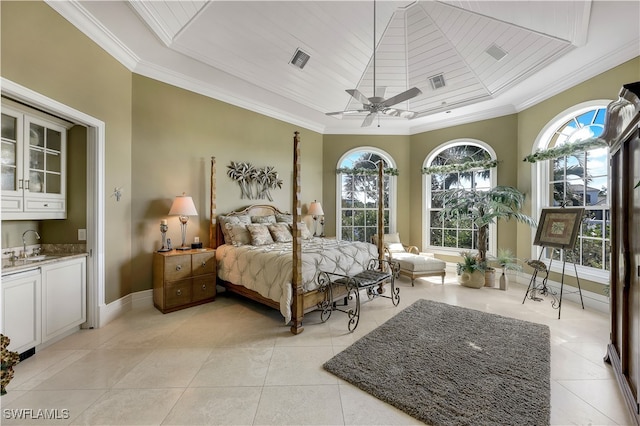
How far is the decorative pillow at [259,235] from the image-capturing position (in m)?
4.14

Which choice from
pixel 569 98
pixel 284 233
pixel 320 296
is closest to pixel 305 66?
pixel 284 233

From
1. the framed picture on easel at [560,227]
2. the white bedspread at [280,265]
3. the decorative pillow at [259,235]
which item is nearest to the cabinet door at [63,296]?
the white bedspread at [280,265]

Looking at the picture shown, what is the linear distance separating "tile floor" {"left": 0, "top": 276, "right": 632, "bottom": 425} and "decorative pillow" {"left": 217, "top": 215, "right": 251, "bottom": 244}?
50.3 inches

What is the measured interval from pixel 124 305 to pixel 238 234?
5.63 feet

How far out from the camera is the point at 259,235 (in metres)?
4.20

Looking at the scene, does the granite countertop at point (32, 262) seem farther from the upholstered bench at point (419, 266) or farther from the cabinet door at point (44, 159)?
the upholstered bench at point (419, 266)

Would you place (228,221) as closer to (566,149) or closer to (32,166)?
(32,166)

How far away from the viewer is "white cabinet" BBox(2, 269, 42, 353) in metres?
2.21

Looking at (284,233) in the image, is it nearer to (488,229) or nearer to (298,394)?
(298,394)

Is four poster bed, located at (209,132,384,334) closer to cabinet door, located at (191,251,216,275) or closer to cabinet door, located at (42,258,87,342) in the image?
cabinet door, located at (191,251,216,275)

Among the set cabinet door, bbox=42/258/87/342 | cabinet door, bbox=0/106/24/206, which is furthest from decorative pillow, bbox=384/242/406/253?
cabinet door, bbox=0/106/24/206

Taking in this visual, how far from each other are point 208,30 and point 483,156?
5.43 meters

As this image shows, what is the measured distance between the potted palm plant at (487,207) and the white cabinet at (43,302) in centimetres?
582

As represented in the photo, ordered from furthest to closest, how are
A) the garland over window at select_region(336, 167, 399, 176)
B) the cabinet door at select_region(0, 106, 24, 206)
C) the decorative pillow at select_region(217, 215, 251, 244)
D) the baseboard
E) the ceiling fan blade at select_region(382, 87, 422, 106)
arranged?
the garland over window at select_region(336, 167, 399, 176)
the decorative pillow at select_region(217, 215, 251, 244)
the baseboard
the ceiling fan blade at select_region(382, 87, 422, 106)
the cabinet door at select_region(0, 106, 24, 206)
